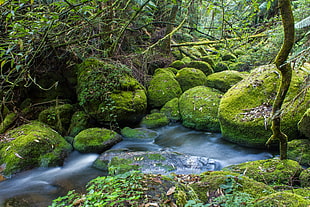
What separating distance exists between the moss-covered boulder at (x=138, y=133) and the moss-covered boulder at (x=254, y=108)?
2036 mm

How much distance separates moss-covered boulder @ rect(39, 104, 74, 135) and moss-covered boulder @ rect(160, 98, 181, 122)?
316 cm

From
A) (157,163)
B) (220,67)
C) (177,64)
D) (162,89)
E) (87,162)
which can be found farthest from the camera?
(220,67)

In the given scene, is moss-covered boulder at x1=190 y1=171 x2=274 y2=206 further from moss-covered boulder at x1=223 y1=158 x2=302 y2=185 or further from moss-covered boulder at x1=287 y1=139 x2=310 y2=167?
moss-covered boulder at x1=287 y1=139 x2=310 y2=167

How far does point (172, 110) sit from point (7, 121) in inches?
193

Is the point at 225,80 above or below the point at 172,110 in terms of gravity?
above

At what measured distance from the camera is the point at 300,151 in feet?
12.4

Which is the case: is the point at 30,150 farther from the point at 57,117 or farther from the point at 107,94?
the point at 107,94

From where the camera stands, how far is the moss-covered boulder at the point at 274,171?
290 cm

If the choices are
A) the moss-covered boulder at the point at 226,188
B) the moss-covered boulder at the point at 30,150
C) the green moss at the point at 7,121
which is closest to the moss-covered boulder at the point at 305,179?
the moss-covered boulder at the point at 226,188

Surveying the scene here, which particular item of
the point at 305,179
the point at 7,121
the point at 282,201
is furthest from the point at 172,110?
the point at 282,201

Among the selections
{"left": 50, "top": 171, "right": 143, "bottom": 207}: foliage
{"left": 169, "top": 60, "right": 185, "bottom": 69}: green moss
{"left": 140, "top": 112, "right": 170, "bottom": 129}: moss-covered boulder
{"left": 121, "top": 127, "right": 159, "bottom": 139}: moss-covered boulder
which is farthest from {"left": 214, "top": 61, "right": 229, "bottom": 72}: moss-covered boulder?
{"left": 50, "top": 171, "right": 143, "bottom": 207}: foliage

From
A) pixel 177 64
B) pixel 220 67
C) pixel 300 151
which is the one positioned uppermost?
pixel 177 64

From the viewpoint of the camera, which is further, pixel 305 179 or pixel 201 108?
pixel 201 108

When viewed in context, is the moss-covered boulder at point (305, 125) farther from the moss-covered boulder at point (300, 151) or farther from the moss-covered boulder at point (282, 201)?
the moss-covered boulder at point (282, 201)
